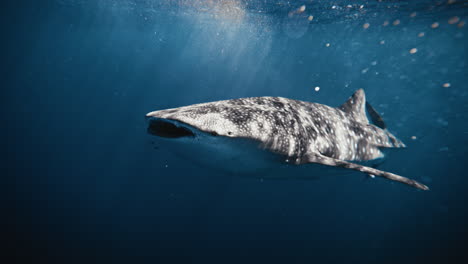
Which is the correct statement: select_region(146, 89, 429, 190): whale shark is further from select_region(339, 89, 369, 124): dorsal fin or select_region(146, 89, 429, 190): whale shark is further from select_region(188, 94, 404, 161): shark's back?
select_region(339, 89, 369, 124): dorsal fin

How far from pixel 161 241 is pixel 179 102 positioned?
2103cm

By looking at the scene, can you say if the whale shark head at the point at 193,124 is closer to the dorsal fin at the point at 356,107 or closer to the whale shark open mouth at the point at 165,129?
the whale shark open mouth at the point at 165,129

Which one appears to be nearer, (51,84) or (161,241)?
(161,241)

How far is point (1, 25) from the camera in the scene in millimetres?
28516

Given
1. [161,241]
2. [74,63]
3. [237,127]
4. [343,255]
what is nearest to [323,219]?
[343,255]

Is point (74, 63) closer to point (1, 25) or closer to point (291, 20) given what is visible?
point (1, 25)

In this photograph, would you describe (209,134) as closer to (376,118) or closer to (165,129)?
(165,129)

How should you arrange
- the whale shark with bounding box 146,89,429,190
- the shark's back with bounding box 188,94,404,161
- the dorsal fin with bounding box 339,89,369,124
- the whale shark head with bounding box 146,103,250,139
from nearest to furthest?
the whale shark head with bounding box 146,103,250,139 → the whale shark with bounding box 146,89,429,190 → the shark's back with bounding box 188,94,404,161 → the dorsal fin with bounding box 339,89,369,124

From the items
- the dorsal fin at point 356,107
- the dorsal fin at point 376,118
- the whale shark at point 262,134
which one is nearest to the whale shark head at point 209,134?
the whale shark at point 262,134

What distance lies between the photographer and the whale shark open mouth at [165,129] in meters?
2.16

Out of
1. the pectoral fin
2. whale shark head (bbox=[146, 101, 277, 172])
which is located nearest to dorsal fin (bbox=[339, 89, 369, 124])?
the pectoral fin

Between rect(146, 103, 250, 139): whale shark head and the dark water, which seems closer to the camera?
rect(146, 103, 250, 139): whale shark head

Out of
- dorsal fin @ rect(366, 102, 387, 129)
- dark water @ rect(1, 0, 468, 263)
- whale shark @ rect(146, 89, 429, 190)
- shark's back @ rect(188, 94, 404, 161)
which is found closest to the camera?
whale shark @ rect(146, 89, 429, 190)

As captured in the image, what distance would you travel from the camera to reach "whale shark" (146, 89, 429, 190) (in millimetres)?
2131
